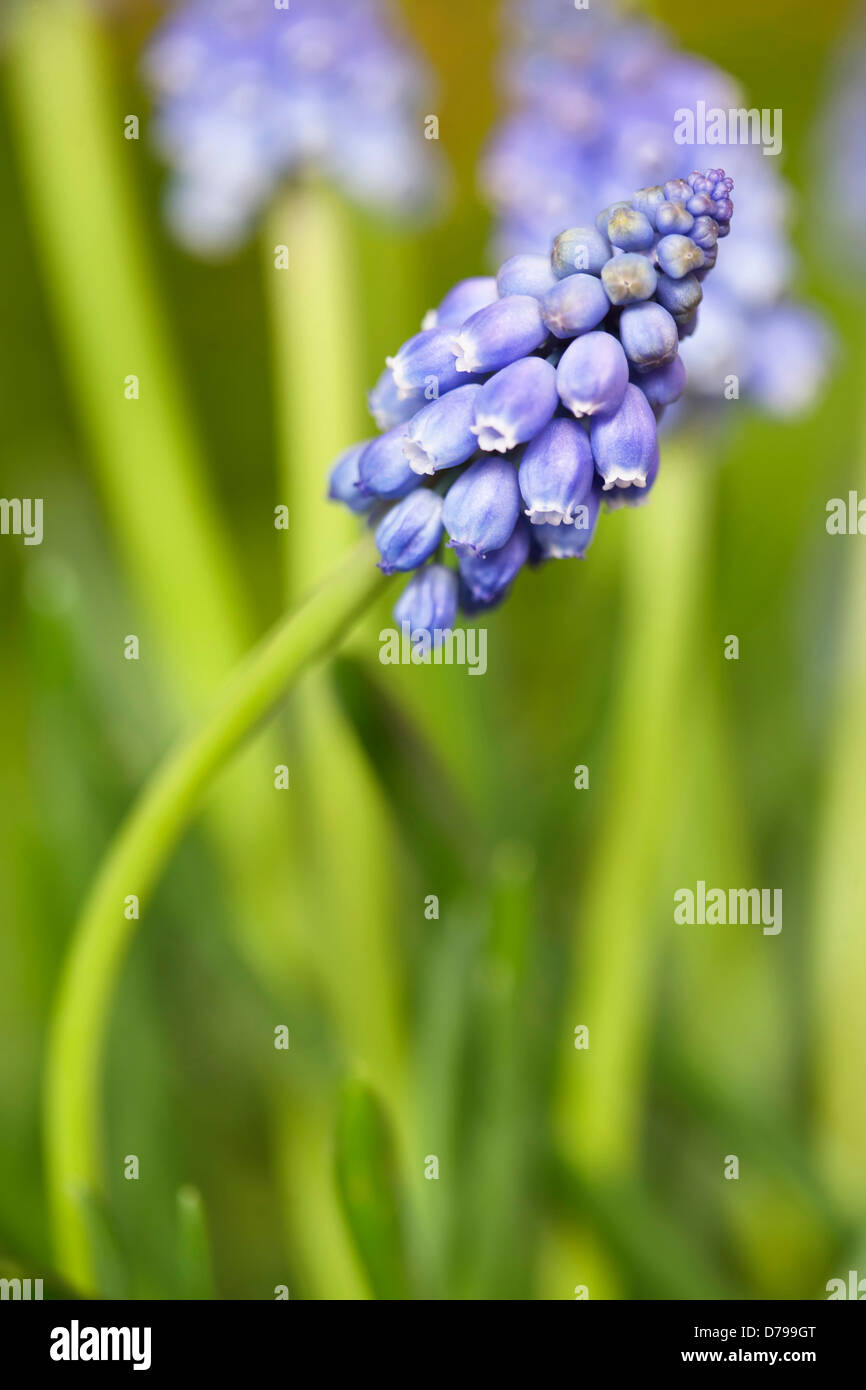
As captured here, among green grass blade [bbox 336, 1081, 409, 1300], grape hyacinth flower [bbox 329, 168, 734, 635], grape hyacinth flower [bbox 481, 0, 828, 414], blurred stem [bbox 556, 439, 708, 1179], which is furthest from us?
blurred stem [bbox 556, 439, 708, 1179]

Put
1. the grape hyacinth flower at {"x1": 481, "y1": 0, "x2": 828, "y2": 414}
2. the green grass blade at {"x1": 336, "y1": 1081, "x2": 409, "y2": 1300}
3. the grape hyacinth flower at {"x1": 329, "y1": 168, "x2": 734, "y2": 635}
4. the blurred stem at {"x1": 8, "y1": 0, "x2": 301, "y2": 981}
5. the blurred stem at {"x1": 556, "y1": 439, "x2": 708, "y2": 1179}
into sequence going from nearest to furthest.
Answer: the grape hyacinth flower at {"x1": 329, "y1": 168, "x2": 734, "y2": 635} → the green grass blade at {"x1": 336, "y1": 1081, "x2": 409, "y2": 1300} → the grape hyacinth flower at {"x1": 481, "y1": 0, "x2": 828, "y2": 414} → the blurred stem at {"x1": 556, "y1": 439, "x2": 708, "y2": 1179} → the blurred stem at {"x1": 8, "y1": 0, "x2": 301, "y2": 981}

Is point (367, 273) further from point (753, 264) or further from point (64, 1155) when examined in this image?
point (64, 1155)

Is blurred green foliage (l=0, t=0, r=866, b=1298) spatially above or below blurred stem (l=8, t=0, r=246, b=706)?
below

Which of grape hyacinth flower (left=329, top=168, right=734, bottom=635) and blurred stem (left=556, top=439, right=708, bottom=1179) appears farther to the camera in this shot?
blurred stem (left=556, top=439, right=708, bottom=1179)

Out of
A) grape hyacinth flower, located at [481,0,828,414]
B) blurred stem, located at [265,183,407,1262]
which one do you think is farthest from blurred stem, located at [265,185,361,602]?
grape hyacinth flower, located at [481,0,828,414]

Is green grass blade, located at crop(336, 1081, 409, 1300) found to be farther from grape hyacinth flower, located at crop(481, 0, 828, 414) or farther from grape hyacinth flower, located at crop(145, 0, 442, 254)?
grape hyacinth flower, located at crop(145, 0, 442, 254)

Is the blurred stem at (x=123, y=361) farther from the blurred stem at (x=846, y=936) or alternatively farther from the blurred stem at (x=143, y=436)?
the blurred stem at (x=846, y=936)

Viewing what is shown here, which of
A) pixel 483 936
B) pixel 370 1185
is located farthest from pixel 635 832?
pixel 370 1185
